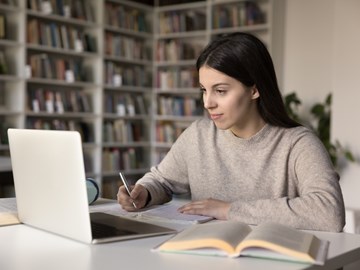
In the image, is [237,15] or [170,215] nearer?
[170,215]

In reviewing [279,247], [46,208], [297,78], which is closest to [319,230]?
[279,247]

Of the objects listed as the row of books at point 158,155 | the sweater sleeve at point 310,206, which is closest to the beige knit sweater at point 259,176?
the sweater sleeve at point 310,206

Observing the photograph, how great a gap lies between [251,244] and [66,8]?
4.52 m

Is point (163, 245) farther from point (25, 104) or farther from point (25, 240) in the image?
point (25, 104)

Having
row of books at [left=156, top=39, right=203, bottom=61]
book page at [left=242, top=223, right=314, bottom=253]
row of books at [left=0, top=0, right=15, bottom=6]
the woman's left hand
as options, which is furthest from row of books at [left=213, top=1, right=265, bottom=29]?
book page at [left=242, top=223, right=314, bottom=253]

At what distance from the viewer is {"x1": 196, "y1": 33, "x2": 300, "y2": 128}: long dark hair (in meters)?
1.71

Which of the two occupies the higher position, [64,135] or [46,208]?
[64,135]

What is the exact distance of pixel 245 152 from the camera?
5.90ft

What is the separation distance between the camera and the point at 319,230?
1.46 m

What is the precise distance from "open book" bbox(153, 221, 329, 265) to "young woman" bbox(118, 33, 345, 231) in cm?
32

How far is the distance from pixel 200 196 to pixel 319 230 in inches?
20.6

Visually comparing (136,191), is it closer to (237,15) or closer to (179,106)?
(237,15)

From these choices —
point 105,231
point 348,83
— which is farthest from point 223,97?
point 348,83

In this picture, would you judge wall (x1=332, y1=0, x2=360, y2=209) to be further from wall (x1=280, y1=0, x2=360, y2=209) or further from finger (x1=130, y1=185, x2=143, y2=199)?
finger (x1=130, y1=185, x2=143, y2=199)
